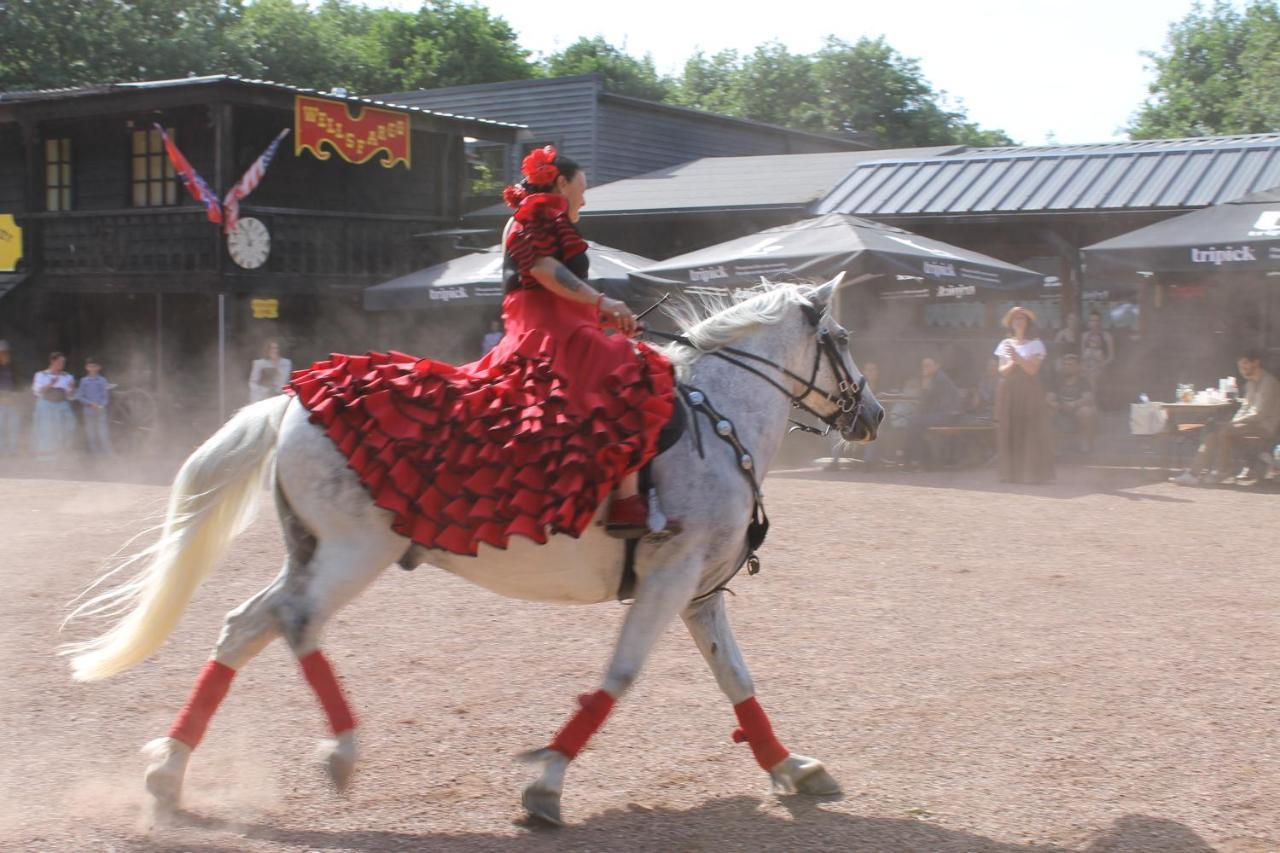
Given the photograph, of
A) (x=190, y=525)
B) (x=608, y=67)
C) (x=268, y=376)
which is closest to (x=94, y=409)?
(x=268, y=376)

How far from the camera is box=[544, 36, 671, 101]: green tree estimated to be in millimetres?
48531

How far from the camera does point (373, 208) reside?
74.4 feet

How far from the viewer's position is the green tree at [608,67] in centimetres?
4853

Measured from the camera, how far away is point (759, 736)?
438cm

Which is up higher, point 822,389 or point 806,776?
point 822,389

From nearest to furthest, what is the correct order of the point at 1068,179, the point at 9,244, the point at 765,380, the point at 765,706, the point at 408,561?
the point at 408,561, the point at 765,380, the point at 765,706, the point at 1068,179, the point at 9,244

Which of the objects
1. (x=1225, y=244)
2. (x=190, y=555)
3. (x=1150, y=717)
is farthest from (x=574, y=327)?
(x=1225, y=244)

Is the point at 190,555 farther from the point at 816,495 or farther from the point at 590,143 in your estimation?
the point at 590,143

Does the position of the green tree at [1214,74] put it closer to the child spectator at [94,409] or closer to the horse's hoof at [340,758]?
the child spectator at [94,409]

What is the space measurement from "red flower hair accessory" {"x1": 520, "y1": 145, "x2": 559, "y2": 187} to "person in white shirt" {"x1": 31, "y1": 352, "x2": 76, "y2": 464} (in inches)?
522

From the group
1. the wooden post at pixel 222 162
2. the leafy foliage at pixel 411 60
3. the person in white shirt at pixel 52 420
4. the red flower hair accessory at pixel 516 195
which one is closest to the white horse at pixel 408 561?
the red flower hair accessory at pixel 516 195

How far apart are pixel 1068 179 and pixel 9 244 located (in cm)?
1685

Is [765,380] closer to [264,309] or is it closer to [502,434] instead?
[502,434]

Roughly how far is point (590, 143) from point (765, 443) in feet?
74.4
